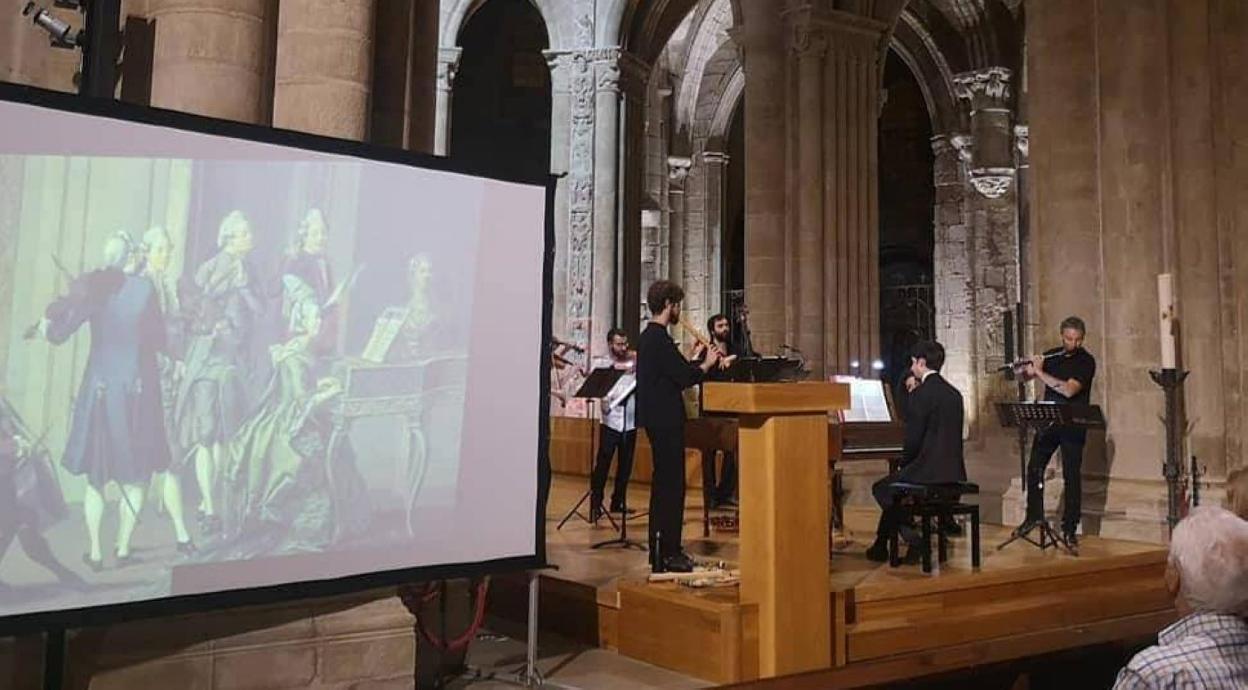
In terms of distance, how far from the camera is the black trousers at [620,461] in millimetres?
7594

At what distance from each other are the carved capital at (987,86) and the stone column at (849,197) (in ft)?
26.9

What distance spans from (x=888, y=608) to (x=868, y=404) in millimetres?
2726

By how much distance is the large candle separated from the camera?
727cm

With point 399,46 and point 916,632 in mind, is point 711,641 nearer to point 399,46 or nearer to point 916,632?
point 916,632

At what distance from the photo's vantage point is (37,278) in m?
3.31

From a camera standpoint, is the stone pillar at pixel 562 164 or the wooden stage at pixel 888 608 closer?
the wooden stage at pixel 888 608

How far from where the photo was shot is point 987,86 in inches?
802

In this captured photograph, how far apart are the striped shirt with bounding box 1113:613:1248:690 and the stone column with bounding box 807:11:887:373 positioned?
10431 mm

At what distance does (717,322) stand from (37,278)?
5.17m

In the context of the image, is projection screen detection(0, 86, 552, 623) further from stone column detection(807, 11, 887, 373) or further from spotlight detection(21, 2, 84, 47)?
stone column detection(807, 11, 887, 373)

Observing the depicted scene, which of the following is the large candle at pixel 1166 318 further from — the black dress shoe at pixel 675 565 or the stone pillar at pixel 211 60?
the stone pillar at pixel 211 60

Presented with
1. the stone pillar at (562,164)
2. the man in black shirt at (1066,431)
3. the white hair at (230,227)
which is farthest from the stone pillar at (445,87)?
the white hair at (230,227)

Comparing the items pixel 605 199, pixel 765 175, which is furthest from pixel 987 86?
pixel 765 175

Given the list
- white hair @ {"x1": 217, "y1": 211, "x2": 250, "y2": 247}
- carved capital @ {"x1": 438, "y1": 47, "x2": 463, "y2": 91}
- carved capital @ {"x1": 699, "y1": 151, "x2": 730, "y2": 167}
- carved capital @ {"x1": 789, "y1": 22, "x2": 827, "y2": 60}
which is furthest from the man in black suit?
carved capital @ {"x1": 699, "y1": 151, "x2": 730, "y2": 167}
